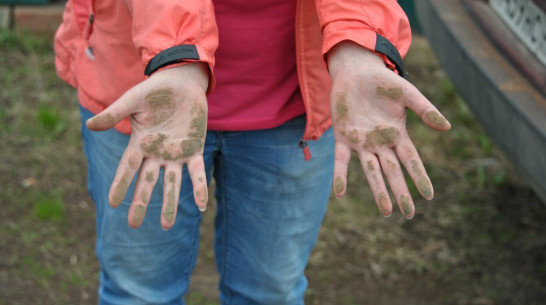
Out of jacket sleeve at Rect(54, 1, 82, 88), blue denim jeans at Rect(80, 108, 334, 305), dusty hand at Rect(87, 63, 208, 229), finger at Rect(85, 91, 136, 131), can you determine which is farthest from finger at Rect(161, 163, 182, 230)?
jacket sleeve at Rect(54, 1, 82, 88)

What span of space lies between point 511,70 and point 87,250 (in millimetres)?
1727

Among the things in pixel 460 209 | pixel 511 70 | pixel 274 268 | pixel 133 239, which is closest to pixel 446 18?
pixel 511 70

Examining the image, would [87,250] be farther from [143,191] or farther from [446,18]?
[446,18]

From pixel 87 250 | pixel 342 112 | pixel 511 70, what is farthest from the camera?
pixel 87 250

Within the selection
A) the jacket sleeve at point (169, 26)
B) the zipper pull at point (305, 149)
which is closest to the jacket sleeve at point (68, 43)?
the jacket sleeve at point (169, 26)

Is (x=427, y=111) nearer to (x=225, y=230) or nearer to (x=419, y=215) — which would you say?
(x=225, y=230)

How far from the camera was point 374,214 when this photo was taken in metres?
2.85

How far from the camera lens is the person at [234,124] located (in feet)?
4.05

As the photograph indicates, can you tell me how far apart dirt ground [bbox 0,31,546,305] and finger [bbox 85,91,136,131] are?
1.39m

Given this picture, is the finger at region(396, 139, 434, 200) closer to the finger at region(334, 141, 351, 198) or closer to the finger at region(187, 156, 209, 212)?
the finger at region(334, 141, 351, 198)

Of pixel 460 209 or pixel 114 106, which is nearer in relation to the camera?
pixel 114 106

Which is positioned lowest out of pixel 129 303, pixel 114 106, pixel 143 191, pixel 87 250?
pixel 87 250

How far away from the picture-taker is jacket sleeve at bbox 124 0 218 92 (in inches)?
48.9

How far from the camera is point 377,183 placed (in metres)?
1.25
